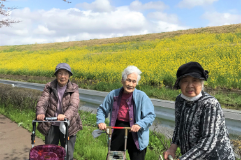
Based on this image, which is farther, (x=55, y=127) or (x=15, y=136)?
(x=15, y=136)

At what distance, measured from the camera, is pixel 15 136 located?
5.28 metres

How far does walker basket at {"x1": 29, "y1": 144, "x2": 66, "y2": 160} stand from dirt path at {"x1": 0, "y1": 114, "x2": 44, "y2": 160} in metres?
1.80

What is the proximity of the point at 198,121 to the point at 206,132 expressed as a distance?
113 millimetres

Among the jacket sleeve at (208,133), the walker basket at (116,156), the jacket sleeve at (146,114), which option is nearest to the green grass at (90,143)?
the jacket sleeve at (146,114)

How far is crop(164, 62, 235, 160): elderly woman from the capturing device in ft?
5.15

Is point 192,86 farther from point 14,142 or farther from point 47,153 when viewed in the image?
point 14,142

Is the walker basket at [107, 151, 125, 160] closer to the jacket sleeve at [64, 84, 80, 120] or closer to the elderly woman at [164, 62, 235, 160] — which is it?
the elderly woman at [164, 62, 235, 160]

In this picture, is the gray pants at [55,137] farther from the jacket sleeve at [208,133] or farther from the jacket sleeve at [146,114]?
the jacket sleeve at [208,133]

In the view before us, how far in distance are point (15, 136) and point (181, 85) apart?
15.6ft

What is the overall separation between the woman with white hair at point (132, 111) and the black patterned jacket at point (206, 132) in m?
0.95

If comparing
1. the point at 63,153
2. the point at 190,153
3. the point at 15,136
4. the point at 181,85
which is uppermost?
the point at 181,85

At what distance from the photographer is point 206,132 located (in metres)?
1.59

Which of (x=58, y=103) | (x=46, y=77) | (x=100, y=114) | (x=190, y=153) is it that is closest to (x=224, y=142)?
(x=190, y=153)

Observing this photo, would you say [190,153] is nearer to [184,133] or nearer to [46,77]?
[184,133]
